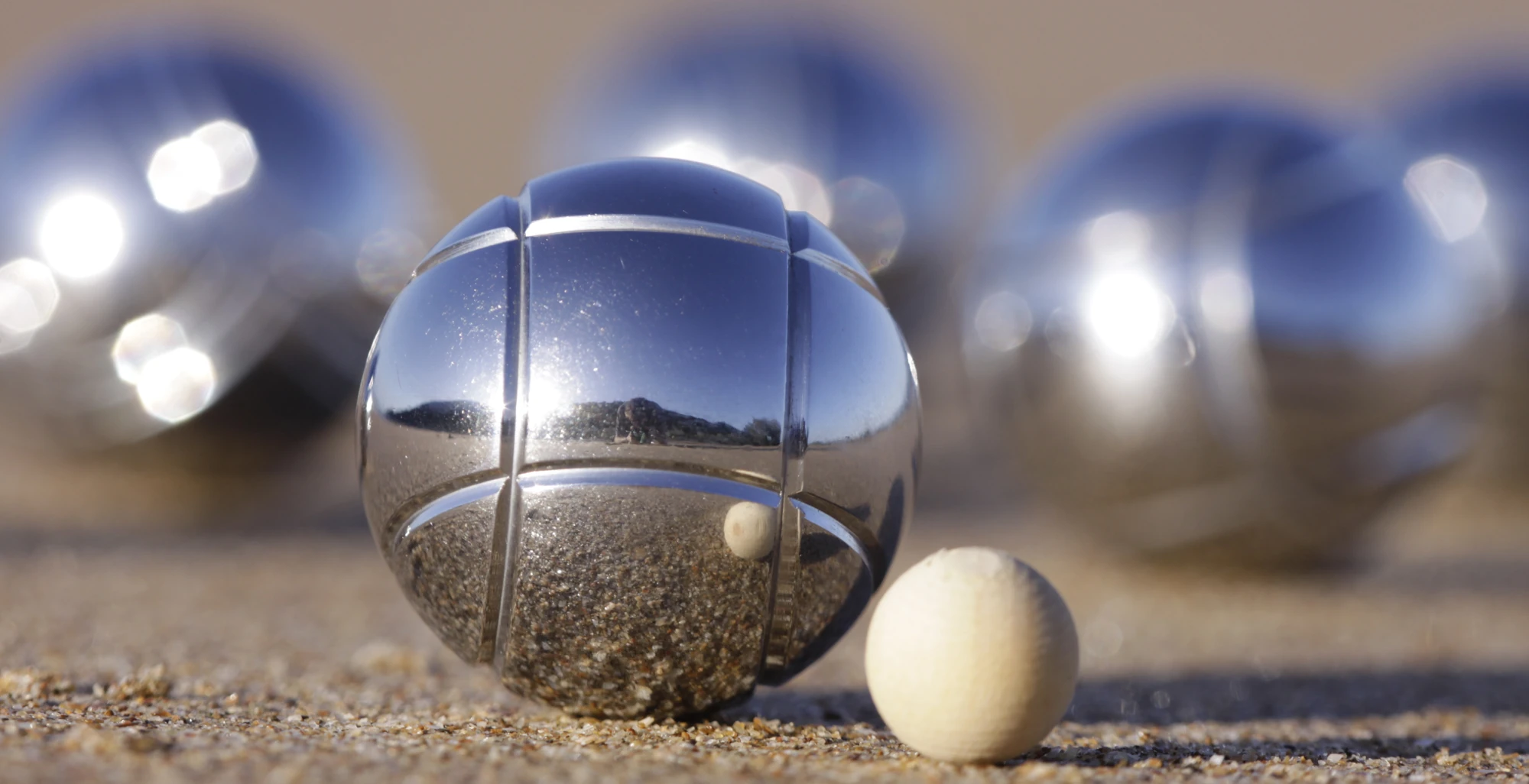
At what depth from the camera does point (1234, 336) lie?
26.7ft

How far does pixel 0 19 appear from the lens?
48250 mm

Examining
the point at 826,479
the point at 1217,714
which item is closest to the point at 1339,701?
the point at 1217,714

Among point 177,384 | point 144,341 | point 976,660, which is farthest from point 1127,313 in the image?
point 144,341

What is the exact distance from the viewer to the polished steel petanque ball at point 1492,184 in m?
11.0

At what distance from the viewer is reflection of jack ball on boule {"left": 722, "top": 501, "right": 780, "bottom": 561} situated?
442 centimetres

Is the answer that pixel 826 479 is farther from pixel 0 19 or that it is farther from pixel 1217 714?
pixel 0 19

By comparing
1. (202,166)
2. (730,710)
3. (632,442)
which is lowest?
(730,710)

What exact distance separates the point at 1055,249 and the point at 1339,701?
352 centimetres

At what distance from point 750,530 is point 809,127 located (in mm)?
6836

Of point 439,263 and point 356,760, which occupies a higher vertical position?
point 439,263

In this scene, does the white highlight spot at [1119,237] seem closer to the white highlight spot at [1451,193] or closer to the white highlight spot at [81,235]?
the white highlight spot at [1451,193]

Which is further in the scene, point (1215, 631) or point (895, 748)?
point (1215, 631)

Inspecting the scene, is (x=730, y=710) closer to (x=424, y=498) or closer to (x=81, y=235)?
(x=424, y=498)

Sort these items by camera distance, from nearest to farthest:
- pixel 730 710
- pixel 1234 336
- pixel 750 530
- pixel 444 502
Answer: pixel 750 530
pixel 444 502
pixel 730 710
pixel 1234 336
